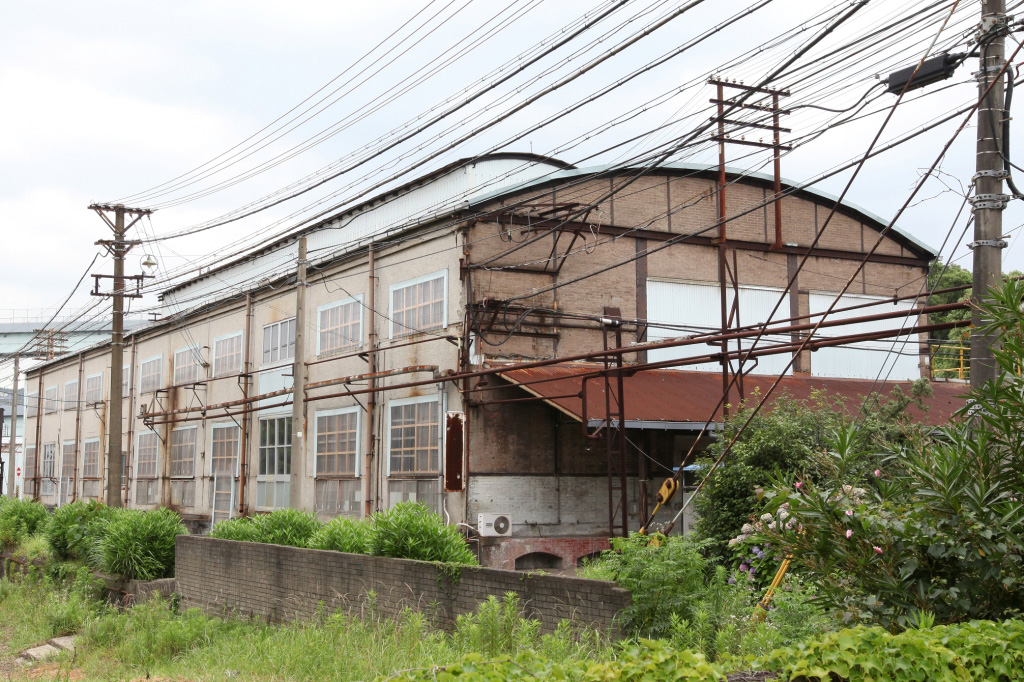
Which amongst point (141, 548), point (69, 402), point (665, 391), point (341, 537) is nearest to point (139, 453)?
point (69, 402)

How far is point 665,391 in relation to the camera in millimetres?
21969

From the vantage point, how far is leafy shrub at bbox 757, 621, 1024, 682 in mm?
5371

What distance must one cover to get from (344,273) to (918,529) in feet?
70.9

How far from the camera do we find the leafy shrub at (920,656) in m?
5.37

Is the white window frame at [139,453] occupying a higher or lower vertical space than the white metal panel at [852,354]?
lower

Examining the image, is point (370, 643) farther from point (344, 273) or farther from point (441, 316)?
point (344, 273)

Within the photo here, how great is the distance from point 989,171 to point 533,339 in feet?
46.2

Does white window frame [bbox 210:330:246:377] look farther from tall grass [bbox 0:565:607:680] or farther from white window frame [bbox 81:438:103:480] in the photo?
white window frame [bbox 81:438:103:480]

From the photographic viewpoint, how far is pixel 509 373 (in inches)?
839

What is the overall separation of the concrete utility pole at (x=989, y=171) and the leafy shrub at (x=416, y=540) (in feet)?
25.1

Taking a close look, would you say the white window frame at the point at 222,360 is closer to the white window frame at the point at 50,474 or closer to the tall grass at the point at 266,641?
the tall grass at the point at 266,641

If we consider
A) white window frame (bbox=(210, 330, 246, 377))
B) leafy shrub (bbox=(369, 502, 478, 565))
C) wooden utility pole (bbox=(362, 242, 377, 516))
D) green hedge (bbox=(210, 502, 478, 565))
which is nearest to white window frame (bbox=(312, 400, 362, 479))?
wooden utility pole (bbox=(362, 242, 377, 516))

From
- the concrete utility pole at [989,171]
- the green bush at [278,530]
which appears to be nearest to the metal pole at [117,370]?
the green bush at [278,530]

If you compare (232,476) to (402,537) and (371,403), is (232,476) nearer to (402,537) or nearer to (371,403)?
(371,403)
